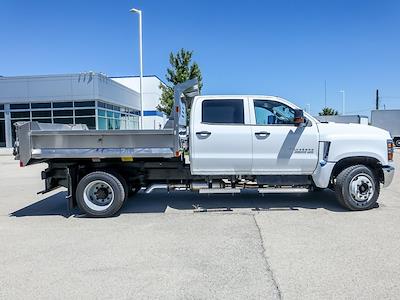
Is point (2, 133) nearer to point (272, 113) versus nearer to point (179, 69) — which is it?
point (179, 69)

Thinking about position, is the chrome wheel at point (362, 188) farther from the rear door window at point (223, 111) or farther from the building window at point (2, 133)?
the building window at point (2, 133)

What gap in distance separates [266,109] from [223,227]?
252 cm

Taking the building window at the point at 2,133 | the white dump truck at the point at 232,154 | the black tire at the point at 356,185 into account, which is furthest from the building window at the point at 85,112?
the black tire at the point at 356,185

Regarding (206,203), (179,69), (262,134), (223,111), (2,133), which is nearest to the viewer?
(262,134)

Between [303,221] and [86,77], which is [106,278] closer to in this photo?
[303,221]

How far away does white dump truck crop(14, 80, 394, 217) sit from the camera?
23.6 ft

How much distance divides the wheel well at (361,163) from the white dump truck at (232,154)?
0.02 m

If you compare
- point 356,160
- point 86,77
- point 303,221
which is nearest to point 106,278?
point 303,221

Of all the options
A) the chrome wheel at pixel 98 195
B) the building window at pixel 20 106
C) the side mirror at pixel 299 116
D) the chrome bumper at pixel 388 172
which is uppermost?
the building window at pixel 20 106

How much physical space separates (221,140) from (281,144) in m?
1.14

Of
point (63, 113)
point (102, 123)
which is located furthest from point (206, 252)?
point (63, 113)

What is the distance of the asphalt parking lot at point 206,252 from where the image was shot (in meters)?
4.09

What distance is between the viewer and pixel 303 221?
22.4 ft

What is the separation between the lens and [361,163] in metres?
7.73
